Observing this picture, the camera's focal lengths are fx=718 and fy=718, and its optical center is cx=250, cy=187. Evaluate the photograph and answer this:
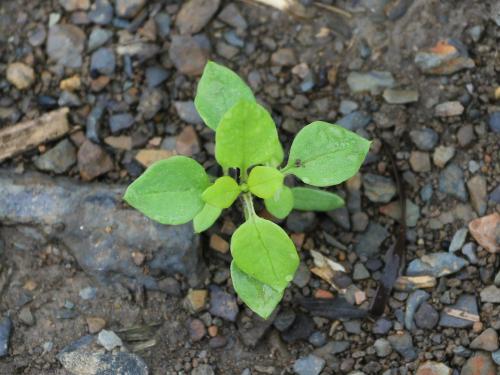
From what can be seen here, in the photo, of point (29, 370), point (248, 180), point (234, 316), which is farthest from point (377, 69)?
point (29, 370)

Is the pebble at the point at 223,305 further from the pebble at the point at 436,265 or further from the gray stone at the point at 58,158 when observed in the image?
the gray stone at the point at 58,158

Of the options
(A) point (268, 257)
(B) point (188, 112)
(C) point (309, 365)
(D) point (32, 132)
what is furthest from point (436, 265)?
(D) point (32, 132)

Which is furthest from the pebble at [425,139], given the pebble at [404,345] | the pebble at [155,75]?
the pebble at [155,75]

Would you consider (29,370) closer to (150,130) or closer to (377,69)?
(150,130)

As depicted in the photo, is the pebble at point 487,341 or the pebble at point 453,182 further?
the pebble at point 453,182

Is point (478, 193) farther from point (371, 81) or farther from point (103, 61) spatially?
point (103, 61)

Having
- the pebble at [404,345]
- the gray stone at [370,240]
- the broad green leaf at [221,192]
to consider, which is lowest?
the pebble at [404,345]

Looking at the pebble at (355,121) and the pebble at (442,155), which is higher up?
the pebble at (355,121)

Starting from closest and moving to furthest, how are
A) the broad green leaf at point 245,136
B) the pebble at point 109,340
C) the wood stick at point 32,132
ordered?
the broad green leaf at point 245,136 < the pebble at point 109,340 < the wood stick at point 32,132
